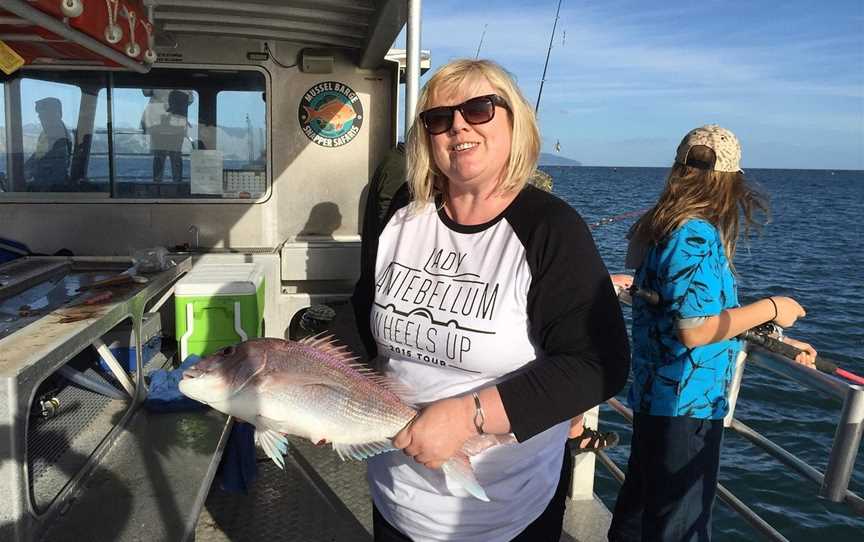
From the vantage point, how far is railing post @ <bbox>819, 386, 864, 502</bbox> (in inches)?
95.2

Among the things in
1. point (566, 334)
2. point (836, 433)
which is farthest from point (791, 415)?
point (566, 334)

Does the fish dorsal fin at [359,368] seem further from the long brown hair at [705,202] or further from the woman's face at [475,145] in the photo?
the long brown hair at [705,202]

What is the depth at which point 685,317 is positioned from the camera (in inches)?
107

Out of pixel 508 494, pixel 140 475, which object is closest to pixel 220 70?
pixel 140 475

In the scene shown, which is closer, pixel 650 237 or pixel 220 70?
pixel 650 237

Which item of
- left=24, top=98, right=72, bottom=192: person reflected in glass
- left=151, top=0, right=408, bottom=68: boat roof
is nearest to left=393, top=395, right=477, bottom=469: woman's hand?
left=151, top=0, right=408, bottom=68: boat roof

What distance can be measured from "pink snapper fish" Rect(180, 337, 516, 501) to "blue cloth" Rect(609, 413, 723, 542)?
1.27 meters

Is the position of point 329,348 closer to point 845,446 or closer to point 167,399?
point 167,399

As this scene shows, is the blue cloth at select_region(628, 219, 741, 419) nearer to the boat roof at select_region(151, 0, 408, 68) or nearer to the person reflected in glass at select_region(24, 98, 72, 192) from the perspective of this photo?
the boat roof at select_region(151, 0, 408, 68)

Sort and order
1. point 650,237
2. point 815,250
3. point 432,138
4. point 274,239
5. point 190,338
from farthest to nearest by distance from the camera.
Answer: point 815,250
point 274,239
point 190,338
point 650,237
point 432,138

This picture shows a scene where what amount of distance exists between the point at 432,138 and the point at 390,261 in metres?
0.40

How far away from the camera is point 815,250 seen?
3091 centimetres

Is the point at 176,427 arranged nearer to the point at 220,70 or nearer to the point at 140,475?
the point at 140,475

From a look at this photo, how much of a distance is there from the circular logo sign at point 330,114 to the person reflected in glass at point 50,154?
7.25 ft
